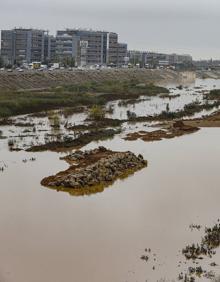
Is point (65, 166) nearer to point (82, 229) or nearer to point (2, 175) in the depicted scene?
point (2, 175)

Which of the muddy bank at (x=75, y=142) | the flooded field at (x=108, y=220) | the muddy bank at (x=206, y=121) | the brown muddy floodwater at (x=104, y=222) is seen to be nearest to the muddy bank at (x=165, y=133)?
the muddy bank at (x=75, y=142)

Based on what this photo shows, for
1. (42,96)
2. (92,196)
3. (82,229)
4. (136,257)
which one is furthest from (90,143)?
(42,96)

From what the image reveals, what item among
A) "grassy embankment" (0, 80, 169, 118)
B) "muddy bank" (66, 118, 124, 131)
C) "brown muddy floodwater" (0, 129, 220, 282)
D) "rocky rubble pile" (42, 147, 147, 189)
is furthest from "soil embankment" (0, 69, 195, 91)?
"brown muddy floodwater" (0, 129, 220, 282)

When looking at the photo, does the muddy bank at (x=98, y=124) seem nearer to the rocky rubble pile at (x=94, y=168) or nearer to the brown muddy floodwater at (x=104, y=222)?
the rocky rubble pile at (x=94, y=168)

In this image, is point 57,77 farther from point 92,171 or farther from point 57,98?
point 92,171

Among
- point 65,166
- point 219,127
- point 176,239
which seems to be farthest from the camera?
point 219,127

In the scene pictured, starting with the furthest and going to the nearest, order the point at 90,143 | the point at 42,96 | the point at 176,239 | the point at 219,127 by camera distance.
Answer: the point at 42,96 < the point at 219,127 < the point at 90,143 < the point at 176,239
